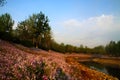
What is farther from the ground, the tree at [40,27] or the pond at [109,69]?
the tree at [40,27]

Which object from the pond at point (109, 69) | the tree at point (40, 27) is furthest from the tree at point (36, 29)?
the pond at point (109, 69)

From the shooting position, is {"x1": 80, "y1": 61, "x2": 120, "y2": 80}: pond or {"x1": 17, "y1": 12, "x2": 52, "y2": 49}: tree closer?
{"x1": 80, "y1": 61, "x2": 120, "y2": 80}: pond

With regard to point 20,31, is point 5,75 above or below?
below

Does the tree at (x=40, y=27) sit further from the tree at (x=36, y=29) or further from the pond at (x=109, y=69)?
the pond at (x=109, y=69)

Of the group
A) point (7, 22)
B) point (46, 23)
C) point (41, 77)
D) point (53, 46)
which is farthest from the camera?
point (53, 46)

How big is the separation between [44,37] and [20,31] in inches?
487

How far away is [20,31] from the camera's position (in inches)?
3723

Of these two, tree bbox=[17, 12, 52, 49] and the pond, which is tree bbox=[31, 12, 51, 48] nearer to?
tree bbox=[17, 12, 52, 49]

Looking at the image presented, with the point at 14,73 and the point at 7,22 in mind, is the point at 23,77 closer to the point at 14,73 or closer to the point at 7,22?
the point at 14,73

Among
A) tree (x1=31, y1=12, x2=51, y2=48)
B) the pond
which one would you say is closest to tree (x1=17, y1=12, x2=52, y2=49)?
tree (x1=31, y1=12, x2=51, y2=48)

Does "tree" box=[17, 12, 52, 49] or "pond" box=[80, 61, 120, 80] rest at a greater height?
"tree" box=[17, 12, 52, 49]

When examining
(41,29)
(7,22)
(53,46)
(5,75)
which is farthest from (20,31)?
(5,75)

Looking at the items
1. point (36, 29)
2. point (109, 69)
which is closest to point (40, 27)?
point (36, 29)

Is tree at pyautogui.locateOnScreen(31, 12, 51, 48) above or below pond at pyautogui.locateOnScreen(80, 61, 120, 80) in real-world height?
above
